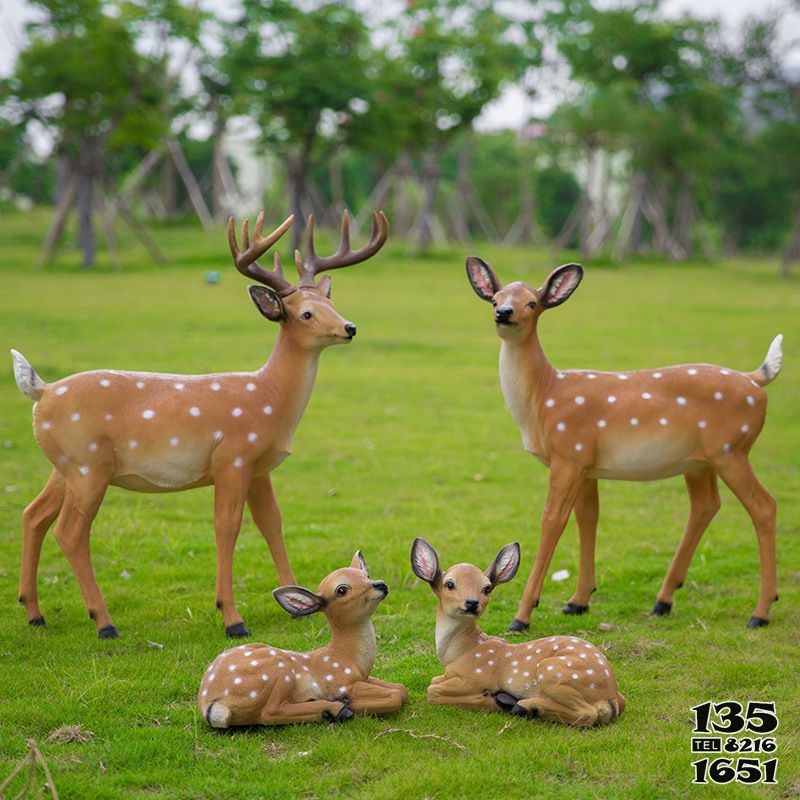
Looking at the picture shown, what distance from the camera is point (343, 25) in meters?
31.5

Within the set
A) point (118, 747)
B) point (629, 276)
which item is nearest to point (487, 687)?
point (118, 747)

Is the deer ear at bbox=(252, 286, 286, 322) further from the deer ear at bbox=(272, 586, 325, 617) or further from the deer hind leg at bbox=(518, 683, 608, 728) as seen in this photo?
the deer hind leg at bbox=(518, 683, 608, 728)

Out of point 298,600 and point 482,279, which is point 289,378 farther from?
point 298,600

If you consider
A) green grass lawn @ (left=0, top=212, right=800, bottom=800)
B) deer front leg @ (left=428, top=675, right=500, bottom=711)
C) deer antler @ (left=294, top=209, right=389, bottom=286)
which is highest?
deer antler @ (left=294, top=209, right=389, bottom=286)

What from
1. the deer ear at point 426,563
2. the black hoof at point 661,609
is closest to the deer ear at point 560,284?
the deer ear at point 426,563

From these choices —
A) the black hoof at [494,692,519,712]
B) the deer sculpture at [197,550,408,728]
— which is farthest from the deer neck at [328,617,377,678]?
the black hoof at [494,692,519,712]

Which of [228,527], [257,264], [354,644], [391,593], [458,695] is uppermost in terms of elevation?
[257,264]

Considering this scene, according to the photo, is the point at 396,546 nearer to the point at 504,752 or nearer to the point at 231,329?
the point at 504,752

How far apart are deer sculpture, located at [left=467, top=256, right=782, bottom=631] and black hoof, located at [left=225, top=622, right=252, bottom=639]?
1.53m

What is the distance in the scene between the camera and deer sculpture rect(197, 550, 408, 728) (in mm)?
4684

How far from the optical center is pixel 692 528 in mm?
6633

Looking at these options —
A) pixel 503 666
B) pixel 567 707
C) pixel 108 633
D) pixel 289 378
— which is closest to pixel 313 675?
pixel 503 666

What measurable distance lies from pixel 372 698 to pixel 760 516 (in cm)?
277

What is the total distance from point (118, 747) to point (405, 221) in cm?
4293
